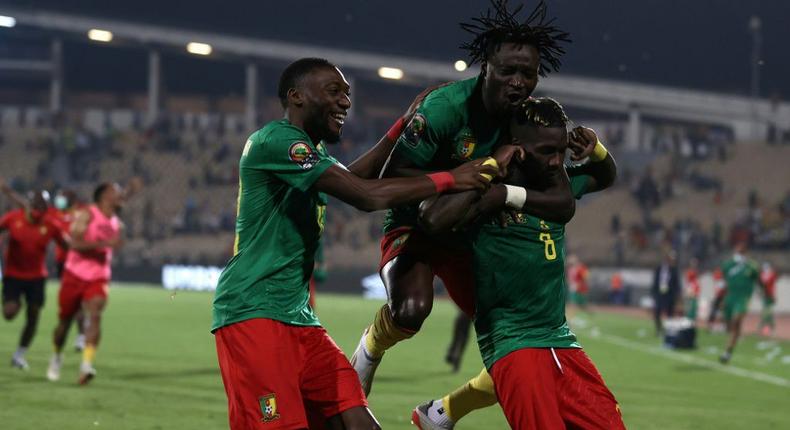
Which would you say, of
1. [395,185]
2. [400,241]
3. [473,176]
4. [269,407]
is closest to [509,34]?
[473,176]

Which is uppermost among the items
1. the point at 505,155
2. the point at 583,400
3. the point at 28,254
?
the point at 505,155

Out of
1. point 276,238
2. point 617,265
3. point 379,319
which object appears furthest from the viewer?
point 617,265

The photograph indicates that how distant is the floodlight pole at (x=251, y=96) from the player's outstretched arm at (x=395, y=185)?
156 feet

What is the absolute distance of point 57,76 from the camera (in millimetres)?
55906

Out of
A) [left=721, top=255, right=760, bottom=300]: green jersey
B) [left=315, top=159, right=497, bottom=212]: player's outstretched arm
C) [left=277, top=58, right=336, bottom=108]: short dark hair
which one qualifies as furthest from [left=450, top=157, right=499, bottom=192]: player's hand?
[left=721, top=255, right=760, bottom=300]: green jersey

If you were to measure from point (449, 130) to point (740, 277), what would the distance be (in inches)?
700

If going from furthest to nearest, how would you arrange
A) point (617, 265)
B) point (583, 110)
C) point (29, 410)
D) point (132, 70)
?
point (132, 70), point (583, 110), point (617, 265), point (29, 410)

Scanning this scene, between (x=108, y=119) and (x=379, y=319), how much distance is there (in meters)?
49.5

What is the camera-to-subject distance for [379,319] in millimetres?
6969

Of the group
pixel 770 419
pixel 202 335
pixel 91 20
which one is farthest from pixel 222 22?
pixel 770 419

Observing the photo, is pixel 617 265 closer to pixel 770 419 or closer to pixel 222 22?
pixel 222 22

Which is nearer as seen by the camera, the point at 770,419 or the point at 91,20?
the point at 770,419

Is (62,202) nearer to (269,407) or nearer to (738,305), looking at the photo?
(738,305)

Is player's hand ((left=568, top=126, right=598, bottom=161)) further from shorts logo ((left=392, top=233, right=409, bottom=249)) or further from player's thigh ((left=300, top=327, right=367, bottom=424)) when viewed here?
player's thigh ((left=300, top=327, right=367, bottom=424))
